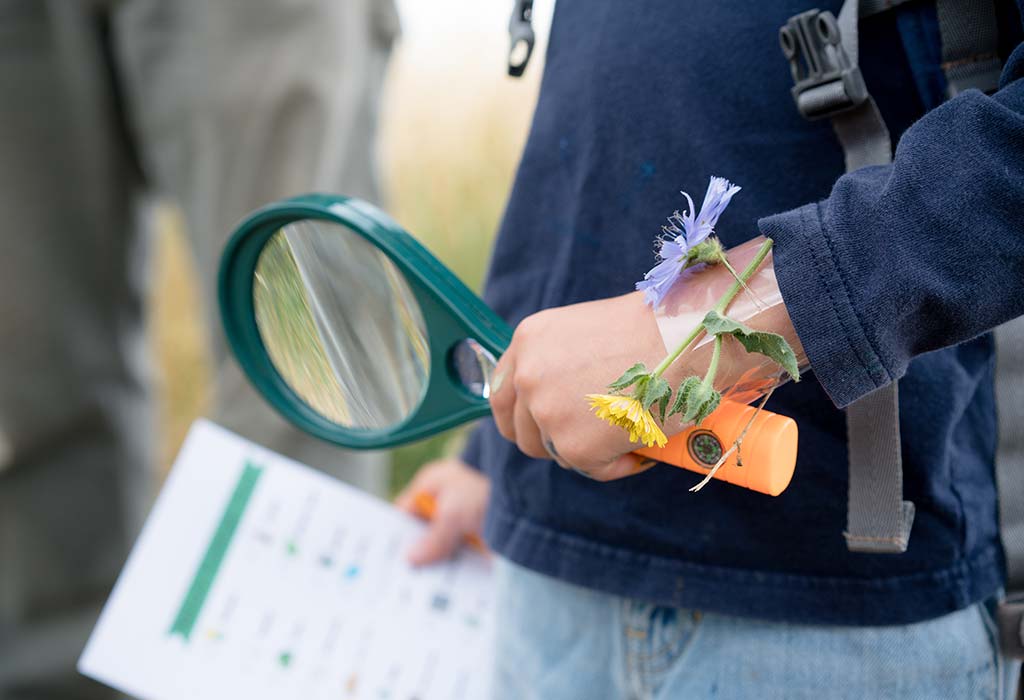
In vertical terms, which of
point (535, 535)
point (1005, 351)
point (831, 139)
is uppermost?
point (831, 139)

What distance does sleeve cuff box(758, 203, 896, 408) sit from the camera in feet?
1.73

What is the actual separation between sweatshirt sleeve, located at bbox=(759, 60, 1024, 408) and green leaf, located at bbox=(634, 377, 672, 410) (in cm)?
9

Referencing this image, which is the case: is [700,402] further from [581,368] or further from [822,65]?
[822,65]

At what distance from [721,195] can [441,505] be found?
2.06ft

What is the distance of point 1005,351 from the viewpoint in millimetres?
659

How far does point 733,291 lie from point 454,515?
59 centimetres

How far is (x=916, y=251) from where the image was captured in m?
0.52

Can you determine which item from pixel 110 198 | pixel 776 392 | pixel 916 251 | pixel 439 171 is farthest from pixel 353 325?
pixel 439 171

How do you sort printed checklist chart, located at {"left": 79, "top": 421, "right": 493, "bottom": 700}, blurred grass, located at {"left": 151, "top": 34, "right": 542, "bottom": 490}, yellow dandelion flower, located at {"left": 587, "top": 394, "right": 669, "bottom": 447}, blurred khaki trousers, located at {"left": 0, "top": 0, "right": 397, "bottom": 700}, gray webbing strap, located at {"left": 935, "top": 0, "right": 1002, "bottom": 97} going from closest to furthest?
yellow dandelion flower, located at {"left": 587, "top": 394, "right": 669, "bottom": 447}, gray webbing strap, located at {"left": 935, "top": 0, "right": 1002, "bottom": 97}, printed checklist chart, located at {"left": 79, "top": 421, "right": 493, "bottom": 700}, blurred khaki trousers, located at {"left": 0, "top": 0, "right": 397, "bottom": 700}, blurred grass, located at {"left": 151, "top": 34, "right": 542, "bottom": 490}

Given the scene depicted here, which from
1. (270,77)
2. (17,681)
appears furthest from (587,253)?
(17,681)

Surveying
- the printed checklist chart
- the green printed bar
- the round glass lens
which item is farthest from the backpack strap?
the green printed bar

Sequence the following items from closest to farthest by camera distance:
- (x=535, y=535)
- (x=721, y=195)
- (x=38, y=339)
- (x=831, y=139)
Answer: (x=721, y=195)
(x=831, y=139)
(x=535, y=535)
(x=38, y=339)

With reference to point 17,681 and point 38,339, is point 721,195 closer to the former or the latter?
point 38,339

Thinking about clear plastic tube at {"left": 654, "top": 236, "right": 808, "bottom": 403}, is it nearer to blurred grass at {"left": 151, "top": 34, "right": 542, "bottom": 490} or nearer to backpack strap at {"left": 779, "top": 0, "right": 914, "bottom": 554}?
backpack strap at {"left": 779, "top": 0, "right": 914, "bottom": 554}
